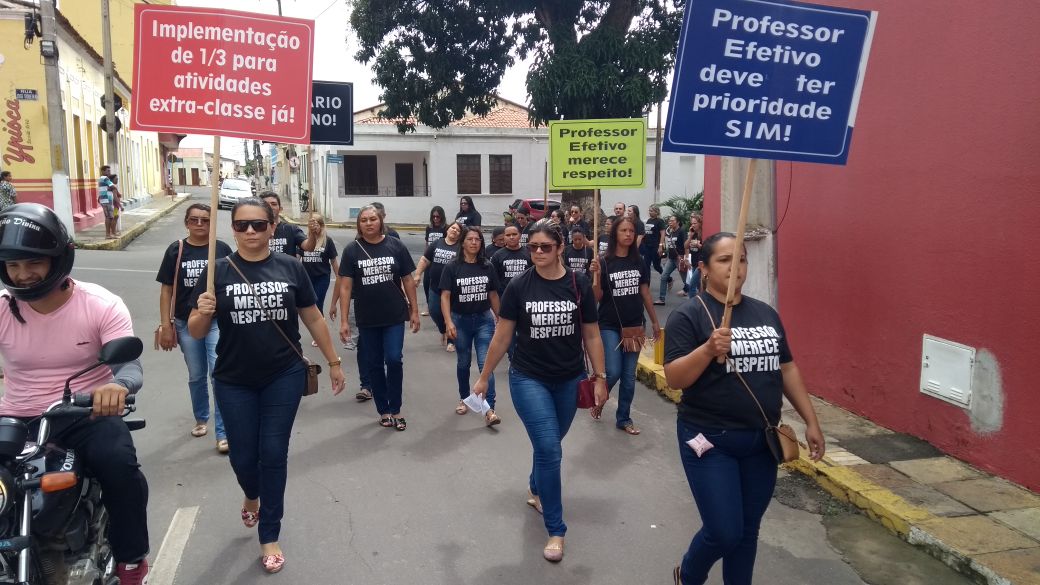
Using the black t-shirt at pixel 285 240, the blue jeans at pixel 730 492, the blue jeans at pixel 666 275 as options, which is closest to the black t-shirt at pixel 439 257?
the black t-shirt at pixel 285 240

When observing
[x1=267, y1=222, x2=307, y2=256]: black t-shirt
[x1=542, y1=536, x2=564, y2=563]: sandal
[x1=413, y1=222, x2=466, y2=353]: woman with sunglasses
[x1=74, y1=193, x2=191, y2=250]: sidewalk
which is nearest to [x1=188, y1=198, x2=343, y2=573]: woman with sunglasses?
[x1=542, y1=536, x2=564, y2=563]: sandal

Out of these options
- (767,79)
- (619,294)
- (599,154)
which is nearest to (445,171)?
(599,154)

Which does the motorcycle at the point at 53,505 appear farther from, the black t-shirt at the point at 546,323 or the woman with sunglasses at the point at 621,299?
the woman with sunglasses at the point at 621,299

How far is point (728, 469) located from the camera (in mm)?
3258

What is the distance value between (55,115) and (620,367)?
51.1 ft

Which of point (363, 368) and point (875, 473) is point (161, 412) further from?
point (875, 473)

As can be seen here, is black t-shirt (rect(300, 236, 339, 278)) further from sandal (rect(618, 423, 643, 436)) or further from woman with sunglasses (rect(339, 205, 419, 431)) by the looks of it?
sandal (rect(618, 423, 643, 436))

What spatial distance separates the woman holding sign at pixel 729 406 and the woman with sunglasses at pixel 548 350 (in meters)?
0.97

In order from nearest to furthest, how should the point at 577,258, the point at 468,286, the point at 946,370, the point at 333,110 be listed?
the point at 946,370
the point at 468,286
the point at 577,258
the point at 333,110

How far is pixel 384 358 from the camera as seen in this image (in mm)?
6367

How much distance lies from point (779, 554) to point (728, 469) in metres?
1.42

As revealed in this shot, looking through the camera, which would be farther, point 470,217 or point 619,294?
point 470,217

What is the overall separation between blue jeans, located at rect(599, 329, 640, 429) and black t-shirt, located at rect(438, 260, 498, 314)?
3.79ft

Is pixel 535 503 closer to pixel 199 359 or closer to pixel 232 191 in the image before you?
pixel 199 359
